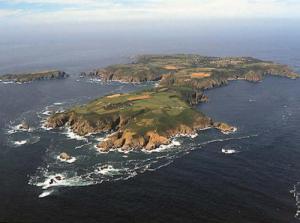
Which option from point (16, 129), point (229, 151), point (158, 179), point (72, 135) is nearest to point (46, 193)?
point (158, 179)

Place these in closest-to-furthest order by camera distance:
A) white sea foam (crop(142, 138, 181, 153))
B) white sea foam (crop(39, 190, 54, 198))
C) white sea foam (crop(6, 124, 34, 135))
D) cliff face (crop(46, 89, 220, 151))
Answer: white sea foam (crop(39, 190, 54, 198)) → white sea foam (crop(142, 138, 181, 153)) → cliff face (crop(46, 89, 220, 151)) → white sea foam (crop(6, 124, 34, 135))

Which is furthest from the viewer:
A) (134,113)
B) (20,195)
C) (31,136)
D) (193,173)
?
(134,113)

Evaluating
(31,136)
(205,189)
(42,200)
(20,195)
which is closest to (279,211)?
(205,189)

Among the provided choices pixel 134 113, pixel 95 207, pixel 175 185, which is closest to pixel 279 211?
pixel 175 185

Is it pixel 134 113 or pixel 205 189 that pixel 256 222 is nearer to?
pixel 205 189

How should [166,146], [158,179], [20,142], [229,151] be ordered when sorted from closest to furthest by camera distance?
[158,179]
[229,151]
[166,146]
[20,142]

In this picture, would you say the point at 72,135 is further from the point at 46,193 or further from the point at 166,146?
the point at 46,193

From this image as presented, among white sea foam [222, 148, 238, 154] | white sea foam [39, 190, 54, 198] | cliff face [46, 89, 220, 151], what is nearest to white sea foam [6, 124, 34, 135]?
cliff face [46, 89, 220, 151]

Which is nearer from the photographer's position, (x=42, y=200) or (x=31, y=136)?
(x=42, y=200)

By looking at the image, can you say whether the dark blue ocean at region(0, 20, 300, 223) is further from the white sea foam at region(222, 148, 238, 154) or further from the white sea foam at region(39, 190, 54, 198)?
the white sea foam at region(222, 148, 238, 154)

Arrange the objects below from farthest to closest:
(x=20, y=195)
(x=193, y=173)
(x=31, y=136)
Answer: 1. (x=31, y=136)
2. (x=193, y=173)
3. (x=20, y=195)

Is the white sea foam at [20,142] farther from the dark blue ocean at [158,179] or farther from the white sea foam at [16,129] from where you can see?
the white sea foam at [16,129]
